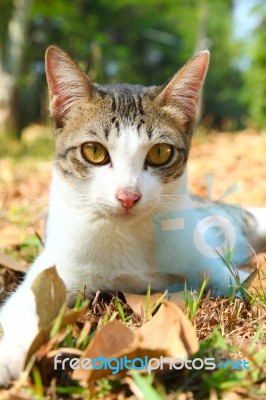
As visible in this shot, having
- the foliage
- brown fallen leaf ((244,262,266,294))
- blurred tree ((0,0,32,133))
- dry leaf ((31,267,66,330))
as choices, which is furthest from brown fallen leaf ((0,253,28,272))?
the foliage

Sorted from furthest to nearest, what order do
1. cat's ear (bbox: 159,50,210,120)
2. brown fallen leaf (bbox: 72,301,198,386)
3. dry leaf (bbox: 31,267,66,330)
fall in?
cat's ear (bbox: 159,50,210,120) → dry leaf (bbox: 31,267,66,330) → brown fallen leaf (bbox: 72,301,198,386)

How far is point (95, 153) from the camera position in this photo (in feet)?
5.55

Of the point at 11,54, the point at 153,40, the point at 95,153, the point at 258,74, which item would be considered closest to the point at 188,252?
the point at 95,153

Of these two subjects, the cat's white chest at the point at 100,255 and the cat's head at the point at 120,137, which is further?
the cat's white chest at the point at 100,255

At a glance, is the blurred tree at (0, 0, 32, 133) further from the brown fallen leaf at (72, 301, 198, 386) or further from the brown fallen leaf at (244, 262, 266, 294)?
the brown fallen leaf at (72, 301, 198, 386)

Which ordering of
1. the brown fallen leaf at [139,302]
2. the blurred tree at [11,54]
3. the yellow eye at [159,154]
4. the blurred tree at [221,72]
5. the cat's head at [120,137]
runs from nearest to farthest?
the brown fallen leaf at [139,302] < the cat's head at [120,137] < the yellow eye at [159,154] < the blurred tree at [11,54] < the blurred tree at [221,72]

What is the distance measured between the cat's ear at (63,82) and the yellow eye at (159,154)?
0.34 meters

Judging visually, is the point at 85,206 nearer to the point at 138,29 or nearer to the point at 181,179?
the point at 181,179

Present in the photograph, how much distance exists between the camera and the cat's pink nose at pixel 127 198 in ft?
4.98

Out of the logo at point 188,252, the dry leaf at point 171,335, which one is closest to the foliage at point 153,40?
the logo at point 188,252

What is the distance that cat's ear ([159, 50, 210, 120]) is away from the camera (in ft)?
5.93

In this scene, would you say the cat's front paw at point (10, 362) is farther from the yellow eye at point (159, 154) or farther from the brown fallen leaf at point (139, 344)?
the yellow eye at point (159, 154)

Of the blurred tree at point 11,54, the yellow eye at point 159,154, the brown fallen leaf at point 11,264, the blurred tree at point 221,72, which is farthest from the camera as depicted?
the blurred tree at point 221,72

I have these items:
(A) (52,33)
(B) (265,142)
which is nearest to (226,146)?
→ (B) (265,142)
